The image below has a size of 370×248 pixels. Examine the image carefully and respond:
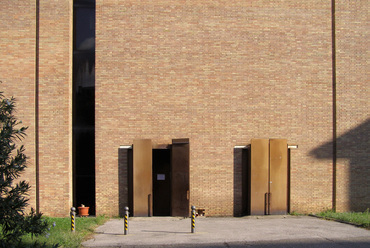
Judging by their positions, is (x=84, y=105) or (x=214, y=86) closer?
(x=214, y=86)

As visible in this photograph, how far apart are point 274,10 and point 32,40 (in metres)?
9.88

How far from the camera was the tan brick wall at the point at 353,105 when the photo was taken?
52.9 feet

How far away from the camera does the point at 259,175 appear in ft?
51.2

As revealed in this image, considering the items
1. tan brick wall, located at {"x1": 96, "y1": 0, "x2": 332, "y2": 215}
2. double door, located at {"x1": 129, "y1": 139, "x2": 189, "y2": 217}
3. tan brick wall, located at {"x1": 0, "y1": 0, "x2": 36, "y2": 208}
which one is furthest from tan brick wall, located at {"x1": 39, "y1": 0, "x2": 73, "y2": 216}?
double door, located at {"x1": 129, "y1": 139, "x2": 189, "y2": 217}

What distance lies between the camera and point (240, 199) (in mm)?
15859

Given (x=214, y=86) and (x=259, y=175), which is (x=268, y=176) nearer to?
(x=259, y=175)

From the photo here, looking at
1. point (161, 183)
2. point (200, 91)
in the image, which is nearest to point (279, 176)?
point (200, 91)

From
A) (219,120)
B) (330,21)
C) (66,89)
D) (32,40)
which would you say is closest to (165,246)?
(219,120)

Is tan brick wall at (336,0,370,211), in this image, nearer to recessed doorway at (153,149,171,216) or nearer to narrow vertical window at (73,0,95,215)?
recessed doorway at (153,149,171,216)

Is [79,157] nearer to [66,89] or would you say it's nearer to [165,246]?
[66,89]

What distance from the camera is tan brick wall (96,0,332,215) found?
15602mm

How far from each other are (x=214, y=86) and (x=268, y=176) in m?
4.24

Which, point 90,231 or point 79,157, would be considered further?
point 79,157

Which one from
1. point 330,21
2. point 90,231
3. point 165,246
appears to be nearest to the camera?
point 165,246
